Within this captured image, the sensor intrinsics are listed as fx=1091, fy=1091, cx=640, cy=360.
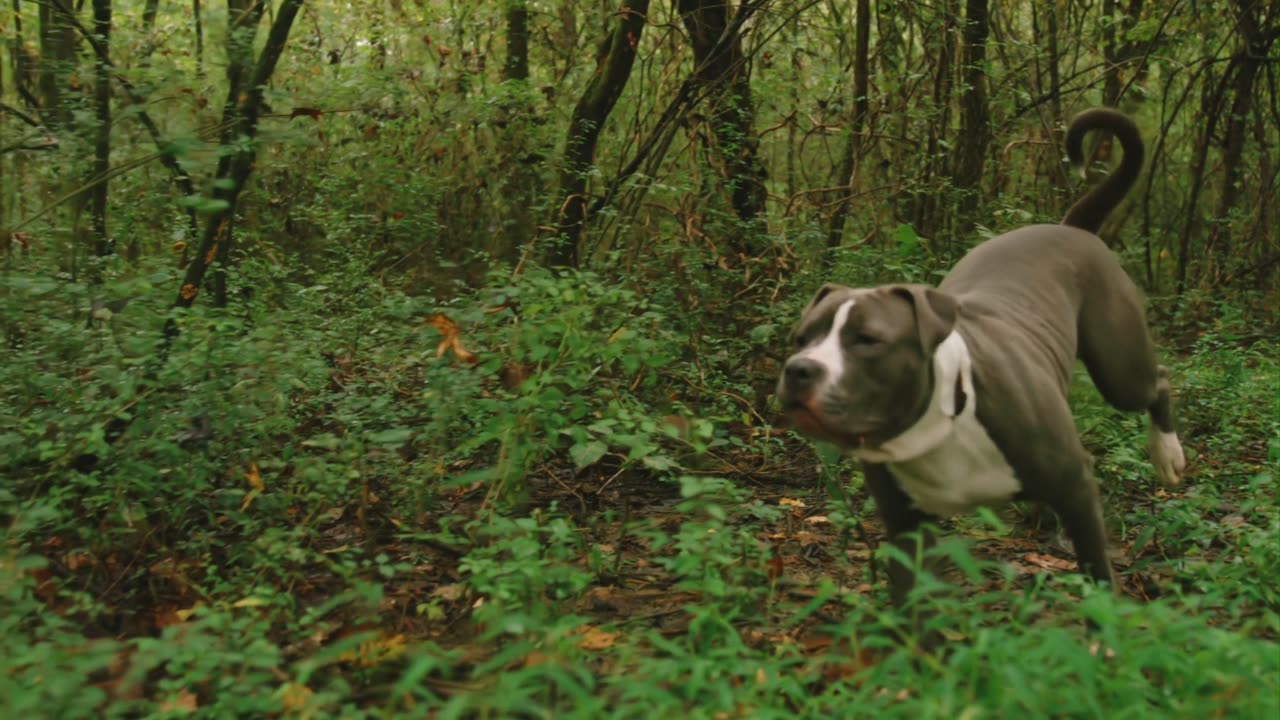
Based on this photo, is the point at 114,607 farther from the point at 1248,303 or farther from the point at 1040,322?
the point at 1248,303

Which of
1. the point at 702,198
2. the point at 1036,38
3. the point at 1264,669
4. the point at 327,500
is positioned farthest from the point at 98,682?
the point at 1036,38

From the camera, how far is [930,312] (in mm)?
3131

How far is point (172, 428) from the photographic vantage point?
13.0ft

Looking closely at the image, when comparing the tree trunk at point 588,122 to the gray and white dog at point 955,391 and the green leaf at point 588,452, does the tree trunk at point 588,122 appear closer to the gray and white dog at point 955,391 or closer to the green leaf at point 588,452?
the green leaf at point 588,452

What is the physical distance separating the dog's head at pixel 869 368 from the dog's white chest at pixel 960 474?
17 cm

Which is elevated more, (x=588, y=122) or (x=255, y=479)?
(x=588, y=122)

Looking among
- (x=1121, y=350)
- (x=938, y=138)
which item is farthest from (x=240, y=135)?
(x=938, y=138)

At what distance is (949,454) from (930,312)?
45 cm

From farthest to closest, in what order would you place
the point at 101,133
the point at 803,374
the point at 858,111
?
1. the point at 858,111
2. the point at 101,133
3. the point at 803,374

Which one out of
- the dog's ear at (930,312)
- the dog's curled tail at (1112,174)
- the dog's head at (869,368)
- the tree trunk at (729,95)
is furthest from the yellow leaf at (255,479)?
the tree trunk at (729,95)

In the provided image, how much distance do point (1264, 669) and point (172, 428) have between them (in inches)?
137

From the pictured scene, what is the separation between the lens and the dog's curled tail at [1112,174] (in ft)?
14.4

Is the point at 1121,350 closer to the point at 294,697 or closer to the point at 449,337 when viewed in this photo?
the point at 449,337

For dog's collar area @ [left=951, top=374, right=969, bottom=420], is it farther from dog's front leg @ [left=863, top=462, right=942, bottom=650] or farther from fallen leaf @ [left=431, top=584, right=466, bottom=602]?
fallen leaf @ [left=431, top=584, right=466, bottom=602]
